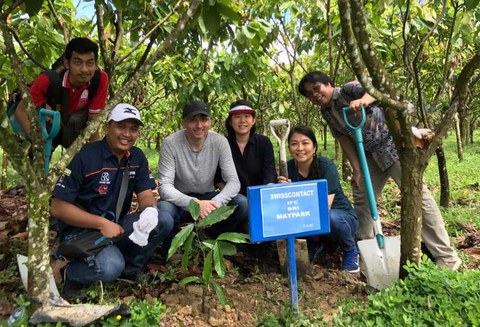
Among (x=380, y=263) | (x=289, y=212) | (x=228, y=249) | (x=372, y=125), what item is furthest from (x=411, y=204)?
(x=228, y=249)

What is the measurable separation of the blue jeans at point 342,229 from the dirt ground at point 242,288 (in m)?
0.24

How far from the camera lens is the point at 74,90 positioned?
3.36 metres

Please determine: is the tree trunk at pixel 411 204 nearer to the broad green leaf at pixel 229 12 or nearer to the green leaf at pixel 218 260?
the green leaf at pixel 218 260

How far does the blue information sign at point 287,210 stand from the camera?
7.74 ft

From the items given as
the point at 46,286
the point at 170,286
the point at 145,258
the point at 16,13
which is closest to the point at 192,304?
the point at 170,286

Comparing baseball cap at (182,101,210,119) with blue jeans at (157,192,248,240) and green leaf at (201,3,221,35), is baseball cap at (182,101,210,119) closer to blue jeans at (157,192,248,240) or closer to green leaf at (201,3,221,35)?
blue jeans at (157,192,248,240)

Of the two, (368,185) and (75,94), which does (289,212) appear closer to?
(368,185)

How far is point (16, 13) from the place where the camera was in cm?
405

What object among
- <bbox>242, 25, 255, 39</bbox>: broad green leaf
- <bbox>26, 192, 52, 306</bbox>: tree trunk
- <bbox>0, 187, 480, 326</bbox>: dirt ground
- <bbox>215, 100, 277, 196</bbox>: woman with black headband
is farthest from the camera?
<bbox>215, 100, 277, 196</bbox>: woman with black headband

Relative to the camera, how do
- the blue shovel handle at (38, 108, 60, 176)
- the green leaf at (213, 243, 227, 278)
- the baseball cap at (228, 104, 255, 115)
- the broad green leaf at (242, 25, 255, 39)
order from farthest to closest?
the baseball cap at (228, 104, 255, 115)
the broad green leaf at (242, 25, 255, 39)
the blue shovel handle at (38, 108, 60, 176)
the green leaf at (213, 243, 227, 278)

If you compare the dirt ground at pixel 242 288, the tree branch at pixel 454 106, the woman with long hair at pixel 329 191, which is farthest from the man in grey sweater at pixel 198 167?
the tree branch at pixel 454 106

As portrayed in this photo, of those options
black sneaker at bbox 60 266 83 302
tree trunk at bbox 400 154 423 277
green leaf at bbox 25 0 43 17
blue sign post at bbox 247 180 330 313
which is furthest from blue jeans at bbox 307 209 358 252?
green leaf at bbox 25 0 43 17

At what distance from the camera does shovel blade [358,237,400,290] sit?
2.93 metres

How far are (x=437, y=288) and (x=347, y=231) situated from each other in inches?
37.9
